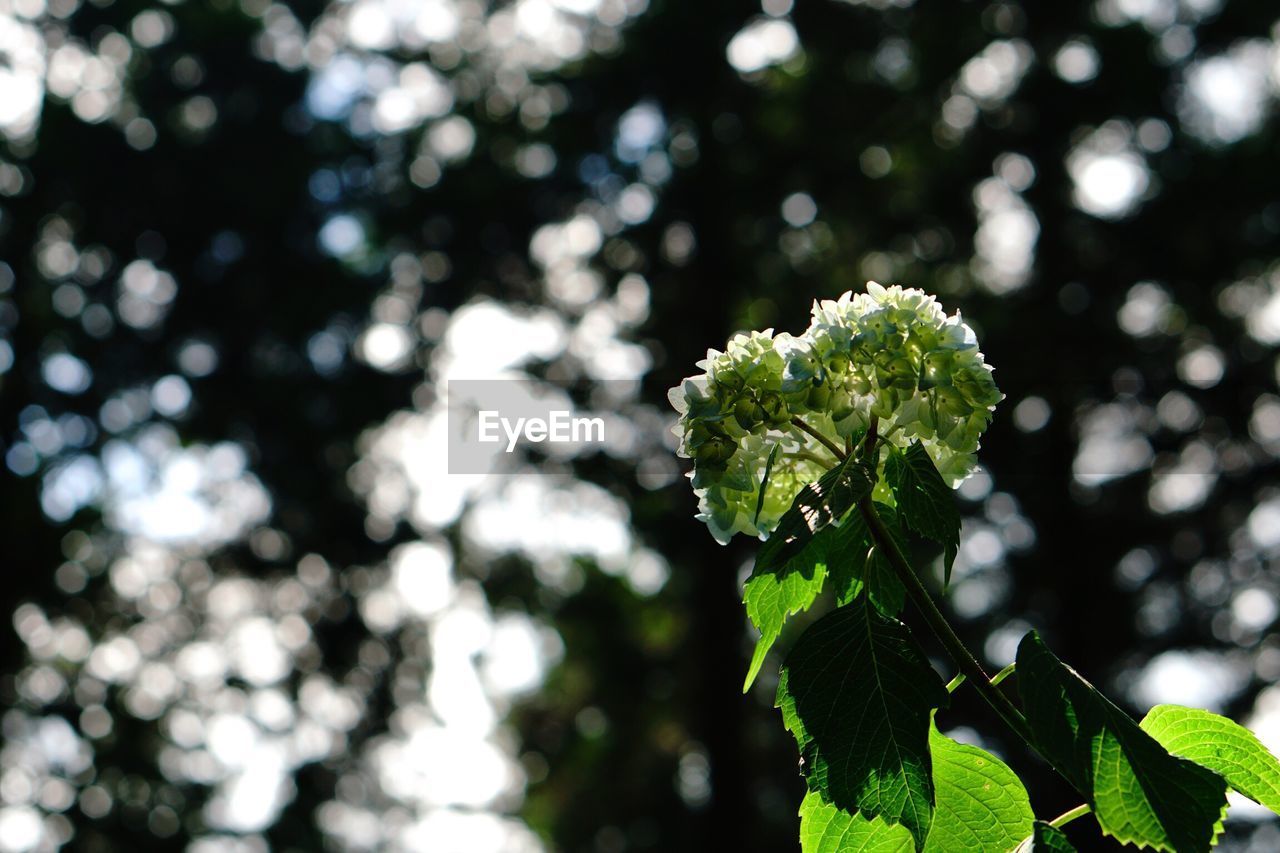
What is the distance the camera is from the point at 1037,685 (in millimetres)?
1100

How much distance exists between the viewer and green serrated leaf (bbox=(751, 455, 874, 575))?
1.14m

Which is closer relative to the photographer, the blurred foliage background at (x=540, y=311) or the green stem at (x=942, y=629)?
the green stem at (x=942, y=629)

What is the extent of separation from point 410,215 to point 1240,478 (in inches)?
360

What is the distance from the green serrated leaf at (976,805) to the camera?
119cm

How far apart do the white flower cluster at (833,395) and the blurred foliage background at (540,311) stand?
38.7ft

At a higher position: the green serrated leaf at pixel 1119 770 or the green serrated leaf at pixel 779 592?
the green serrated leaf at pixel 1119 770

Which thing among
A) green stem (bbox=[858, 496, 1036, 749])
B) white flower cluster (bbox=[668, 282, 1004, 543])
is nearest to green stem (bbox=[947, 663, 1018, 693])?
green stem (bbox=[858, 496, 1036, 749])

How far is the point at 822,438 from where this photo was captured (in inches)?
50.5

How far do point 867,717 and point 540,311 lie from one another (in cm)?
1329

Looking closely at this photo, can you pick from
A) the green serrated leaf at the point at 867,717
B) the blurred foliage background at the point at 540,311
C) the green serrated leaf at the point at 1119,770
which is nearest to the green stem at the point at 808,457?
the green serrated leaf at the point at 867,717

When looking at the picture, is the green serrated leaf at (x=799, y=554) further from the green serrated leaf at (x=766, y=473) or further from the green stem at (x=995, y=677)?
the green stem at (x=995, y=677)

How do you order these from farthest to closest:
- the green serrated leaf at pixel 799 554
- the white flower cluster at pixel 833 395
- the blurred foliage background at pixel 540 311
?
the blurred foliage background at pixel 540 311 < the white flower cluster at pixel 833 395 < the green serrated leaf at pixel 799 554

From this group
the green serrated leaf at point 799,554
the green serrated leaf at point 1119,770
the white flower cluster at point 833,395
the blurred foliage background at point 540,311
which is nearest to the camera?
the green serrated leaf at point 1119,770

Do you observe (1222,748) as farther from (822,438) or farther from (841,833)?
(822,438)
